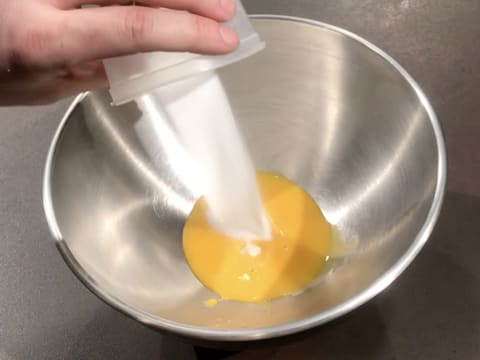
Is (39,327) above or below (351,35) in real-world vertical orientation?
below

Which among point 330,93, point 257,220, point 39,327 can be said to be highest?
point 330,93

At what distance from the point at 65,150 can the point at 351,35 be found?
391 mm

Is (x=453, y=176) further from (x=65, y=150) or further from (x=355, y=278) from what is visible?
(x=65, y=150)

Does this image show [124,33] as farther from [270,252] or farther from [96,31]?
[270,252]

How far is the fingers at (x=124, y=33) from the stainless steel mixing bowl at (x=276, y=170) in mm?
199

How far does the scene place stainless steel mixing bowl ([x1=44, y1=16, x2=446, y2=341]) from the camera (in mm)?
626

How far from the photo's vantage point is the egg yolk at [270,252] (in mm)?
708

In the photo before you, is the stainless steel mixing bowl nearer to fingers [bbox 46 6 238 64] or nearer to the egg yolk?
the egg yolk

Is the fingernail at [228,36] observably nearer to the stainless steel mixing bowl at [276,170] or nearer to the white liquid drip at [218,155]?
the white liquid drip at [218,155]

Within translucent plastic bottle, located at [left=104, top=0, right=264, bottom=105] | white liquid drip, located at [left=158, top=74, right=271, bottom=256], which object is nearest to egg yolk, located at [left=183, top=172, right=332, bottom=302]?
white liquid drip, located at [left=158, top=74, right=271, bottom=256]

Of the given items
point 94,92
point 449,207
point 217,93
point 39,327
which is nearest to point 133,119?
point 94,92

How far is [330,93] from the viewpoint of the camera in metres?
0.80

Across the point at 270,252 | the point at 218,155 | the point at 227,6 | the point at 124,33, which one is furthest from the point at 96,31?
the point at 270,252

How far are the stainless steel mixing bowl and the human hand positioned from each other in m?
0.17
